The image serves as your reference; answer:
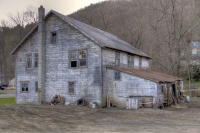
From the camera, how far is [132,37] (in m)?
46.8

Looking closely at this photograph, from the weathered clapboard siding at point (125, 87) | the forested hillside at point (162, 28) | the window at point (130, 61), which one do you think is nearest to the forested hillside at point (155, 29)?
the forested hillside at point (162, 28)

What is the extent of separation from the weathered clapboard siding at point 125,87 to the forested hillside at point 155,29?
20115 mm

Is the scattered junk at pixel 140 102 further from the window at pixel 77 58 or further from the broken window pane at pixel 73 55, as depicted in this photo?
the broken window pane at pixel 73 55

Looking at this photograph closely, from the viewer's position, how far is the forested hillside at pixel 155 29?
35562 mm

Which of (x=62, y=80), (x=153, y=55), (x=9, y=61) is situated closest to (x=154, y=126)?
(x=62, y=80)

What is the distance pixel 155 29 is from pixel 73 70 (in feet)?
89.2

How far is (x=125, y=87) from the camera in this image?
717 inches

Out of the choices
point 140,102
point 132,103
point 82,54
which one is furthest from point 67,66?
point 140,102

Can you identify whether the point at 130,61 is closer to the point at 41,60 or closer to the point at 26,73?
the point at 41,60

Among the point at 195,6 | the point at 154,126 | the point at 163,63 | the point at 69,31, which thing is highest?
the point at 195,6

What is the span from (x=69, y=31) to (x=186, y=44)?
24.4 m

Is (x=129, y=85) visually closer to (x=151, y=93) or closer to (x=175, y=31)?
(x=151, y=93)

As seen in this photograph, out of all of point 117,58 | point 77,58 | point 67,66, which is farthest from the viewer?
point 117,58

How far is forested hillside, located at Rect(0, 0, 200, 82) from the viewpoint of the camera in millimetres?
35562
